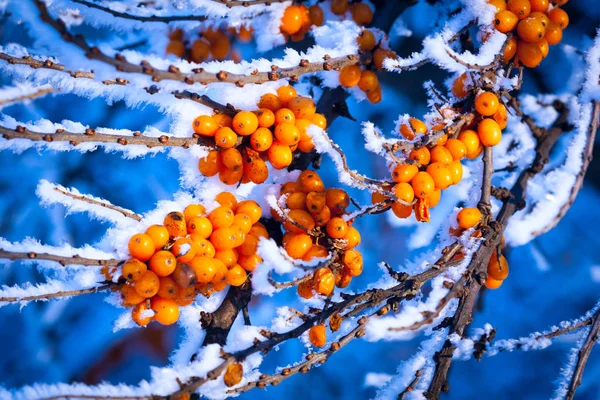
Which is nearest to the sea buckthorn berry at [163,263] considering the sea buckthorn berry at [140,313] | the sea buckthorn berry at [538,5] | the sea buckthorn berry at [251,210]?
the sea buckthorn berry at [140,313]

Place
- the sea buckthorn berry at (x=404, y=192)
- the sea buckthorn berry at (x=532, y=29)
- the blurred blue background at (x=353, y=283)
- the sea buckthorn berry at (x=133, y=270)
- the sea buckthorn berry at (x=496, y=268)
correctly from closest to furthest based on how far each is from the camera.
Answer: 1. the sea buckthorn berry at (x=133, y=270)
2. the sea buckthorn berry at (x=404, y=192)
3. the sea buckthorn berry at (x=532, y=29)
4. the sea buckthorn berry at (x=496, y=268)
5. the blurred blue background at (x=353, y=283)

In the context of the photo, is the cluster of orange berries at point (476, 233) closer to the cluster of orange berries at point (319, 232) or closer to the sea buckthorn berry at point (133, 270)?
the cluster of orange berries at point (319, 232)

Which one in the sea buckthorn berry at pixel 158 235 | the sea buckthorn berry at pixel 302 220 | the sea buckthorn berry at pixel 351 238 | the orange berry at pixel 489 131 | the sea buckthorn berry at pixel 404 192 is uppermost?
the orange berry at pixel 489 131

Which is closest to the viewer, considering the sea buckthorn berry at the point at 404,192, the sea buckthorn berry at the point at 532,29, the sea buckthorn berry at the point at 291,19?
the sea buckthorn berry at the point at 404,192

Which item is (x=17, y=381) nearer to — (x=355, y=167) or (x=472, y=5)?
(x=355, y=167)

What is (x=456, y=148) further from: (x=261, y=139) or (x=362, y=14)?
(x=362, y=14)

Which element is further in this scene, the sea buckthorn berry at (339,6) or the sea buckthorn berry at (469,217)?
the sea buckthorn berry at (339,6)

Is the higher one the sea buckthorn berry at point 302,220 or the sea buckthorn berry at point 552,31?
the sea buckthorn berry at point 552,31
